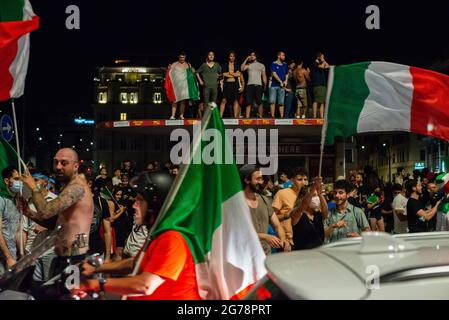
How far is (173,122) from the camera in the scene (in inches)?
618

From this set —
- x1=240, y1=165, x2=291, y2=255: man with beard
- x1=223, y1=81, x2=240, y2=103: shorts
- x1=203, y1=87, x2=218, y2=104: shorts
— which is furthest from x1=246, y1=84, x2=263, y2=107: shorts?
x1=240, y1=165, x2=291, y2=255: man with beard

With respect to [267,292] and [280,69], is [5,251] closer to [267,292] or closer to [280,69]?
[267,292]

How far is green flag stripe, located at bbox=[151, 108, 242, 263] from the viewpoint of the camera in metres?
3.67

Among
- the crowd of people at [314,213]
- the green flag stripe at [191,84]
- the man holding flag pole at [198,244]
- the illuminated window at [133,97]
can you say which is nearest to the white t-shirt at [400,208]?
the crowd of people at [314,213]

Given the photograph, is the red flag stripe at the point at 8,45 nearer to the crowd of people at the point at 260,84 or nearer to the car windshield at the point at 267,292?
the car windshield at the point at 267,292

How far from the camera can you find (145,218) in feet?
13.2

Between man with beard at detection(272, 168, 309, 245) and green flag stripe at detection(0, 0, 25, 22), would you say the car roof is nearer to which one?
man with beard at detection(272, 168, 309, 245)

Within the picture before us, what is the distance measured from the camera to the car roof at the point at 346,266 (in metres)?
2.05

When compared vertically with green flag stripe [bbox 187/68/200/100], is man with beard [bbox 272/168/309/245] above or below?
below

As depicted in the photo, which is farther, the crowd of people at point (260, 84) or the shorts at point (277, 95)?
the shorts at point (277, 95)

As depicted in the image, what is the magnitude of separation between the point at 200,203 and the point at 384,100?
388 cm

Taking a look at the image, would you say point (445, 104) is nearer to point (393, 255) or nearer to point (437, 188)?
point (437, 188)
